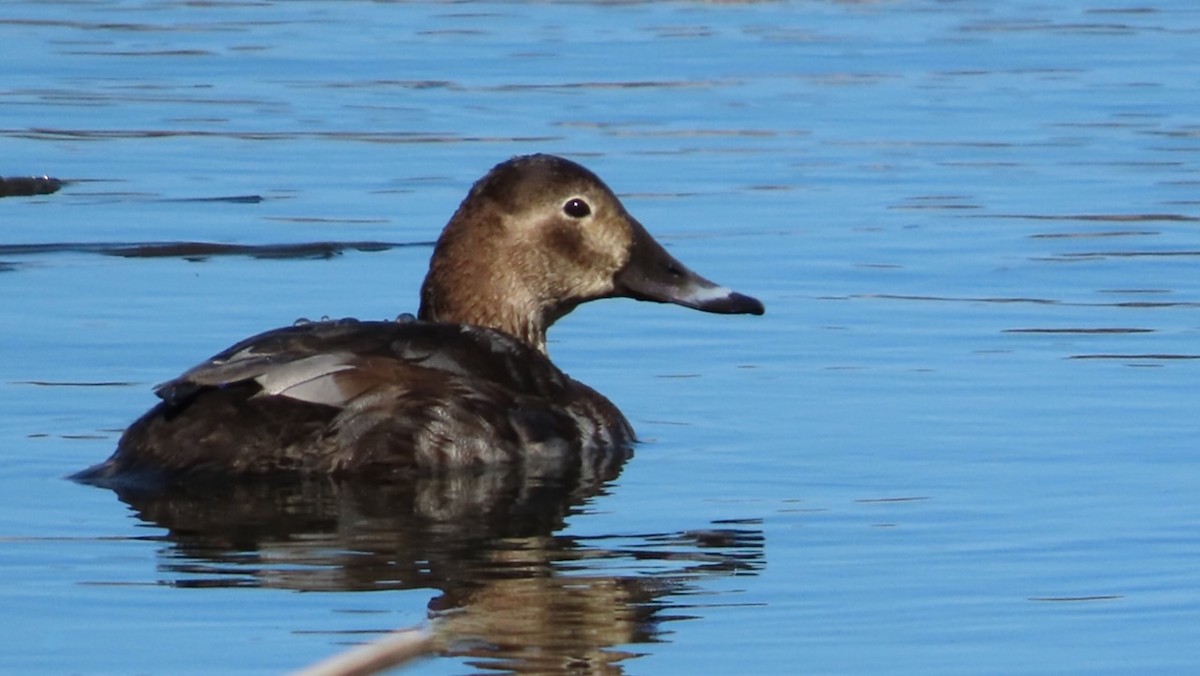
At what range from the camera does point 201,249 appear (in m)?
11.5

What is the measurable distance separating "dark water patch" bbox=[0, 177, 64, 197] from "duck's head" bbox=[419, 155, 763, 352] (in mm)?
4917

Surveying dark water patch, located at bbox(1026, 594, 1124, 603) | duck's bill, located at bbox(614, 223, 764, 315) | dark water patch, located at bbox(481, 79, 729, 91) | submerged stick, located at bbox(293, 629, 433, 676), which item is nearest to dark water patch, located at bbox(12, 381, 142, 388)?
duck's bill, located at bbox(614, 223, 764, 315)

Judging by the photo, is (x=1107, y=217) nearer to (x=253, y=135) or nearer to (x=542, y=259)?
(x=542, y=259)

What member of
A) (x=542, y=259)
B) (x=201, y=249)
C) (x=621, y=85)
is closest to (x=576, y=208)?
(x=542, y=259)

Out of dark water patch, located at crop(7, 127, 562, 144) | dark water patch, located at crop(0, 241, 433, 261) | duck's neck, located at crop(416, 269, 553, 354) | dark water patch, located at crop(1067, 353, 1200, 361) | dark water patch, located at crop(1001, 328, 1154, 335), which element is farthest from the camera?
dark water patch, located at crop(7, 127, 562, 144)

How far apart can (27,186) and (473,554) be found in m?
7.30

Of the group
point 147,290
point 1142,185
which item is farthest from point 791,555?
point 1142,185

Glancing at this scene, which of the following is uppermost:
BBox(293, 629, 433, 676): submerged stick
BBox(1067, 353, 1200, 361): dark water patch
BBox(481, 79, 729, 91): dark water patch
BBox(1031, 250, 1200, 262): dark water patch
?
BBox(481, 79, 729, 91): dark water patch

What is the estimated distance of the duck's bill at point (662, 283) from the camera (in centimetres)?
889

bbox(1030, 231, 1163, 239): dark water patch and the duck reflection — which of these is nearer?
the duck reflection

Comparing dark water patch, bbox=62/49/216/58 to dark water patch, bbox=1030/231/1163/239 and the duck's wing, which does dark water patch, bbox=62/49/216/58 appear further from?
the duck's wing

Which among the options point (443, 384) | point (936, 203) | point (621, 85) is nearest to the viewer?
point (443, 384)

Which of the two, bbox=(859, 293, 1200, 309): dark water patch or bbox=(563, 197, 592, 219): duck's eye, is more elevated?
bbox=(563, 197, 592, 219): duck's eye

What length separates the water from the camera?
19.3ft
